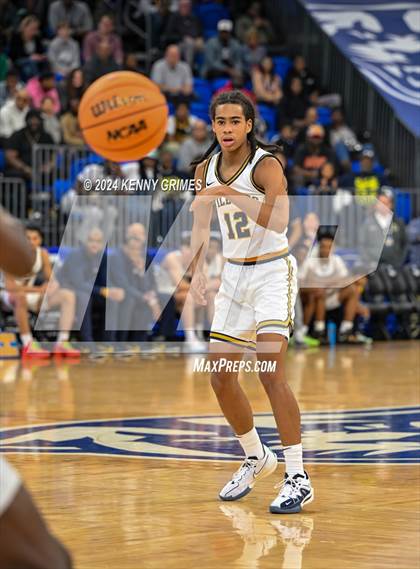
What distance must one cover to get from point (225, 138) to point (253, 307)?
935 millimetres

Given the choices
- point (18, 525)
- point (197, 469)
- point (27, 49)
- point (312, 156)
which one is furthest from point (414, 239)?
point (18, 525)

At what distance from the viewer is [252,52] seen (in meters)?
23.8

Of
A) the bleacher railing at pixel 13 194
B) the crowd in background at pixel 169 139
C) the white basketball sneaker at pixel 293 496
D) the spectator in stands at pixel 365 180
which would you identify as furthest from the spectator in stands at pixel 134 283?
the white basketball sneaker at pixel 293 496

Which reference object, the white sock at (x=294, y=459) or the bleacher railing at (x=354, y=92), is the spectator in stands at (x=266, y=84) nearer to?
the bleacher railing at (x=354, y=92)

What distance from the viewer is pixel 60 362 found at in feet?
51.8

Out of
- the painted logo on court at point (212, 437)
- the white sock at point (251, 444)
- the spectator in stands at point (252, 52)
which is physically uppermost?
the spectator in stands at point (252, 52)

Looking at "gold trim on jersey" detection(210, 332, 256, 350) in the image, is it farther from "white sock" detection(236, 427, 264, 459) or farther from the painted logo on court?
the painted logo on court

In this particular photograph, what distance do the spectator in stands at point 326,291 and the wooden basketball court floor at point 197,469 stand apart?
170 inches

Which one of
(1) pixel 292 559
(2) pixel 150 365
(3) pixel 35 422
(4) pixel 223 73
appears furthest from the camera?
(4) pixel 223 73

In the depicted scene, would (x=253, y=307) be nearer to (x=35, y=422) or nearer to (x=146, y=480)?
(x=146, y=480)

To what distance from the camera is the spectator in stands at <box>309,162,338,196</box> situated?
19562 millimetres

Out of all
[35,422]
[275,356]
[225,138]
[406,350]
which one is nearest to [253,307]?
[275,356]

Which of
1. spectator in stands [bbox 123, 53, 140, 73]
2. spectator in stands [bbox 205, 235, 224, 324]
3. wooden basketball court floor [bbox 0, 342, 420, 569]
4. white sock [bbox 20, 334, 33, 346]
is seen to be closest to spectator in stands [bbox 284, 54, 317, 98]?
spectator in stands [bbox 123, 53, 140, 73]

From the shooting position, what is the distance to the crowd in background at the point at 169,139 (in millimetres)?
16516
